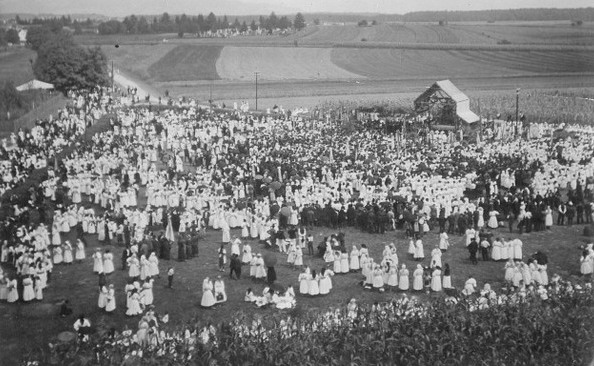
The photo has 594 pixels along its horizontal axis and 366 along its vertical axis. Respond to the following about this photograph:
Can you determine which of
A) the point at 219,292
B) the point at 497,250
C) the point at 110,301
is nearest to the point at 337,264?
the point at 219,292

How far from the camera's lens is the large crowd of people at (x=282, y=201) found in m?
19.5

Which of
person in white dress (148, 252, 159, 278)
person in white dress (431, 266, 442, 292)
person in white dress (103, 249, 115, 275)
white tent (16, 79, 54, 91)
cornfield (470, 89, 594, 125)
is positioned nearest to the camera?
person in white dress (431, 266, 442, 292)

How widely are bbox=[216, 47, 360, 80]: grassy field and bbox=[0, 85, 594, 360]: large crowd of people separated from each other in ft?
120

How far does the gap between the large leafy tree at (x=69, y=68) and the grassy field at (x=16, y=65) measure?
148cm

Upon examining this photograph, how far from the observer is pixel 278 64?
83.4 meters

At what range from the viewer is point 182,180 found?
2923cm

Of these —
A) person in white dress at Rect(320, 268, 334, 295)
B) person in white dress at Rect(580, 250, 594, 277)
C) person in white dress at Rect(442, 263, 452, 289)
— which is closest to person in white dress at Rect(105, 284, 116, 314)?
person in white dress at Rect(320, 268, 334, 295)

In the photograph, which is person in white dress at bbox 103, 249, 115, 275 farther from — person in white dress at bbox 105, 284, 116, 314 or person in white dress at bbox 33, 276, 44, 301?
person in white dress at bbox 105, 284, 116, 314

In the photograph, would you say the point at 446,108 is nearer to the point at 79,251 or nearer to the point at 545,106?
the point at 545,106

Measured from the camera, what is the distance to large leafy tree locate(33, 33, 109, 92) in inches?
2238

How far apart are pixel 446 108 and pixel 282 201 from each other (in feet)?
67.9

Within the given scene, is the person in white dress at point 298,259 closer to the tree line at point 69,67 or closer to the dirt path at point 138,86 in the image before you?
the dirt path at point 138,86

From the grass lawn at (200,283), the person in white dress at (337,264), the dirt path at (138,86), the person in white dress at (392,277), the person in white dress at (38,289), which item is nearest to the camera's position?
the grass lawn at (200,283)

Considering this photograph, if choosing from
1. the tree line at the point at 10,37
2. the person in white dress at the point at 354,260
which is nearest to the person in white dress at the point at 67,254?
the person in white dress at the point at 354,260
